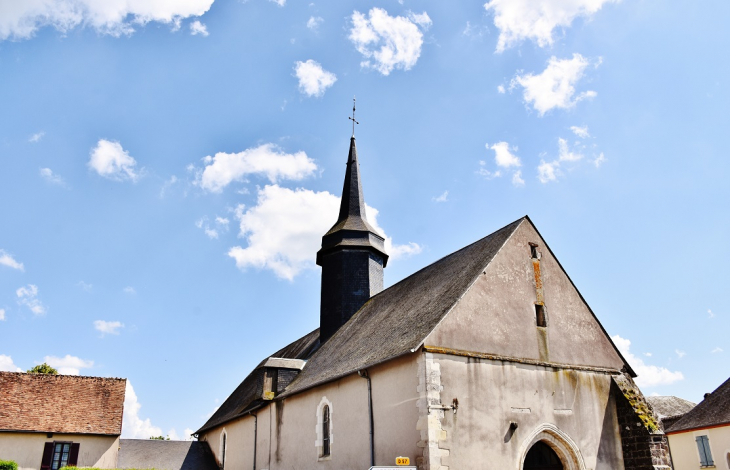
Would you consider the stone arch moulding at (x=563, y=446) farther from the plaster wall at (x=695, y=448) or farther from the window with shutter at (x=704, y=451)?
the window with shutter at (x=704, y=451)

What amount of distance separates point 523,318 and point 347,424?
472 cm

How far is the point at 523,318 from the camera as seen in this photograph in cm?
1301

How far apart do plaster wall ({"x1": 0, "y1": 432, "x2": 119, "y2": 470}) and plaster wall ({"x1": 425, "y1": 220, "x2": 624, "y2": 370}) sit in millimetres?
13890

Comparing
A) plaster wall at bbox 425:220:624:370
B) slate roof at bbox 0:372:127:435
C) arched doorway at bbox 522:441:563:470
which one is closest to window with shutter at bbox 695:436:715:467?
plaster wall at bbox 425:220:624:370

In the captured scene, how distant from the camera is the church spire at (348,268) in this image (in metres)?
20.3

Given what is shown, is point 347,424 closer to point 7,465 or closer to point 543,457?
point 543,457

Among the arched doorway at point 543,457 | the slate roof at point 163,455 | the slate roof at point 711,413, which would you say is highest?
the slate roof at point 711,413

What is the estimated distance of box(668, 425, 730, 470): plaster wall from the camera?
23.8 meters

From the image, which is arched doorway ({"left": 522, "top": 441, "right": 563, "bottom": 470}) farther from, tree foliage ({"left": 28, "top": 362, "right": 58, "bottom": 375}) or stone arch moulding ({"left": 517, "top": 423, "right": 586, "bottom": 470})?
tree foliage ({"left": 28, "top": 362, "right": 58, "bottom": 375})

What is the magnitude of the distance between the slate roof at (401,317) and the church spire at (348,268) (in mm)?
1215

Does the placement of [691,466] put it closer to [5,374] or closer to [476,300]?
[476,300]

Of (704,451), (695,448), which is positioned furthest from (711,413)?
(695,448)

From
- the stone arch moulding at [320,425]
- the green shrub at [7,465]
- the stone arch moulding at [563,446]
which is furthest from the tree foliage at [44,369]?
the stone arch moulding at [563,446]

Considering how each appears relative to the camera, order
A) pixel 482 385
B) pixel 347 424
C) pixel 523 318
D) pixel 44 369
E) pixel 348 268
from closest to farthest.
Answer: pixel 482 385
pixel 523 318
pixel 347 424
pixel 348 268
pixel 44 369
